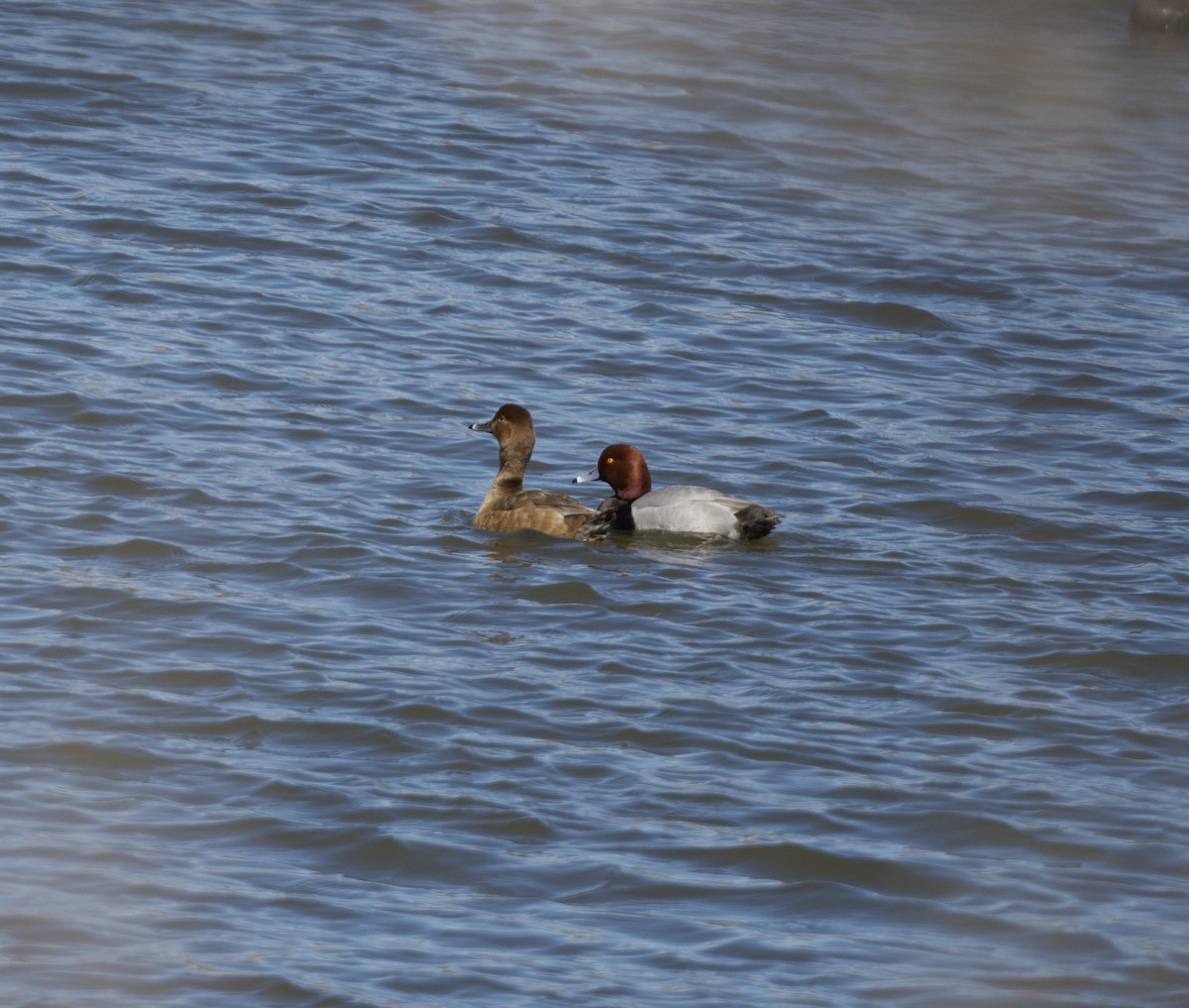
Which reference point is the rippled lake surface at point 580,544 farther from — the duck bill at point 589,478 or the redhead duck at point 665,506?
the duck bill at point 589,478

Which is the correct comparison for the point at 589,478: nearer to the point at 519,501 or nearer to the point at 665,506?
the point at 519,501

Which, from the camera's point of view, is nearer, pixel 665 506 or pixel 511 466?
pixel 665 506

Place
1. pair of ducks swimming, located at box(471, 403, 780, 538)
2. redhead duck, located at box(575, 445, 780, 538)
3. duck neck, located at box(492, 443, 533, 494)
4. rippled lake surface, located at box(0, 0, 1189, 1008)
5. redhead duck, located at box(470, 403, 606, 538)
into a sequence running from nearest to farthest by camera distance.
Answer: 1. rippled lake surface, located at box(0, 0, 1189, 1008)
2. redhead duck, located at box(575, 445, 780, 538)
3. pair of ducks swimming, located at box(471, 403, 780, 538)
4. redhead duck, located at box(470, 403, 606, 538)
5. duck neck, located at box(492, 443, 533, 494)

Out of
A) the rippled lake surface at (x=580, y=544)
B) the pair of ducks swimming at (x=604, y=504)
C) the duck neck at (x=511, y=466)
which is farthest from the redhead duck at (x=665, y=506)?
the duck neck at (x=511, y=466)

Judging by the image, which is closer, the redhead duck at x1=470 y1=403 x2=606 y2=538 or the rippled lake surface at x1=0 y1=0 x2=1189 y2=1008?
the rippled lake surface at x1=0 y1=0 x2=1189 y2=1008

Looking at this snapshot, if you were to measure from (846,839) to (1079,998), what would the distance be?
1.11 metres

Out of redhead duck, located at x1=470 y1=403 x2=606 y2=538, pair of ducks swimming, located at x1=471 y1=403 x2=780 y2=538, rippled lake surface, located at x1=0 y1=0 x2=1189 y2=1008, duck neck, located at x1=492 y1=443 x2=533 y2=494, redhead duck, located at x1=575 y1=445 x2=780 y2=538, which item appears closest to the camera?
rippled lake surface, located at x1=0 y1=0 x2=1189 y2=1008

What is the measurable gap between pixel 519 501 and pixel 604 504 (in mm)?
453

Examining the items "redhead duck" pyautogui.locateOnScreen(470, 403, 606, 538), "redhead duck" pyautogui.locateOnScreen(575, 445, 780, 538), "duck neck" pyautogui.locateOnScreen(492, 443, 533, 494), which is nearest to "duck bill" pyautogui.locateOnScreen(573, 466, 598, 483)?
"redhead duck" pyautogui.locateOnScreen(575, 445, 780, 538)

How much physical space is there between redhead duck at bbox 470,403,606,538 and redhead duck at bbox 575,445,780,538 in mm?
152

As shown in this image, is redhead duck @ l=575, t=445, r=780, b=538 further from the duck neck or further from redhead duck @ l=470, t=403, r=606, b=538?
the duck neck

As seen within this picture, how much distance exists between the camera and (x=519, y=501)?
33.7 feet

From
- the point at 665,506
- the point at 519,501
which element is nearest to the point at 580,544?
the point at 519,501

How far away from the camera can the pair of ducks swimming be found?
9.95 metres
